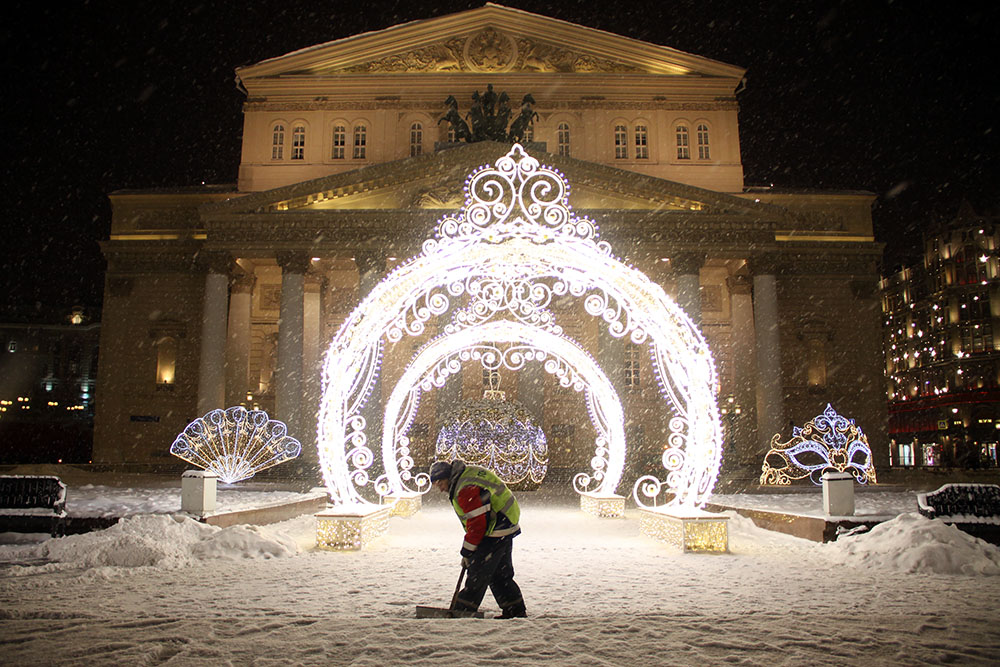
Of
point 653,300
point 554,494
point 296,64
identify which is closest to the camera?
point 653,300

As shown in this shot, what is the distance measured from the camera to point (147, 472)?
33000 mm

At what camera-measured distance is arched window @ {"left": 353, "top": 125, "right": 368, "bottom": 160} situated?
131ft

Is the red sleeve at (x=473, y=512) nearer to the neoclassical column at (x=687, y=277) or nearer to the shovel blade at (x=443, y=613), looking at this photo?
the shovel blade at (x=443, y=613)

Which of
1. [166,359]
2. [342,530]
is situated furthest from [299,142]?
[342,530]

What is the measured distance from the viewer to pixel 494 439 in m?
21.5

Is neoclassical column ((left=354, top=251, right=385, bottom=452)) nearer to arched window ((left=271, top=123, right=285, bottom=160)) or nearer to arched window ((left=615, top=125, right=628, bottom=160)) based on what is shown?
arched window ((left=271, top=123, right=285, bottom=160))

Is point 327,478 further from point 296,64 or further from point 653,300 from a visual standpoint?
point 296,64

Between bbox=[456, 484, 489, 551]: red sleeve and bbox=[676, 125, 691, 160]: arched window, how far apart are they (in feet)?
119

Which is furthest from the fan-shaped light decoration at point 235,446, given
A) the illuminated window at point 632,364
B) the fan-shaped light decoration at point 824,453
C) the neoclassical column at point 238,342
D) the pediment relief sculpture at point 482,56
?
the pediment relief sculpture at point 482,56

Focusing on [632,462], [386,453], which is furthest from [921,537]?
[632,462]

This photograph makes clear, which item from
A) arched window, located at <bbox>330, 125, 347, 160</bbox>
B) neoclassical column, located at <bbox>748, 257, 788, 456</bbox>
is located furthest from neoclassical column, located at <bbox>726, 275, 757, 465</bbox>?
arched window, located at <bbox>330, 125, 347, 160</bbox>

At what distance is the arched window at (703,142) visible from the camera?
4069 cm

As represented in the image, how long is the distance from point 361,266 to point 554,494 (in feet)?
44.7

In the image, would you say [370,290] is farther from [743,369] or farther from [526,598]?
Answer: [526,598]
